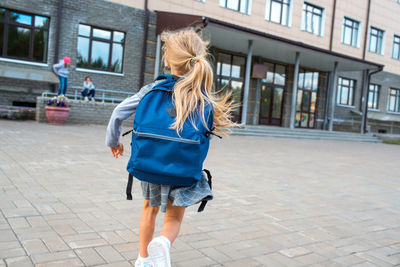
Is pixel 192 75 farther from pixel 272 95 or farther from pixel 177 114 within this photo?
pixel 272 95

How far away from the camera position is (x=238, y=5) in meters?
19.2

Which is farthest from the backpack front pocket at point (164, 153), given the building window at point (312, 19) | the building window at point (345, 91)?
the building window at point (345, 91)

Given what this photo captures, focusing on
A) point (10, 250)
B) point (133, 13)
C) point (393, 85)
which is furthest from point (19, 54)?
point (393, 85)

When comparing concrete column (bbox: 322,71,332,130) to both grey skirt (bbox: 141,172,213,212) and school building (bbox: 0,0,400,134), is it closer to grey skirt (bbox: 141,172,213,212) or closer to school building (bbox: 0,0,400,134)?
school building (bbox: 0,0,400,134)

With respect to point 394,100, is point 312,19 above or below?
above

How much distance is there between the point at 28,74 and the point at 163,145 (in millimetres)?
13186

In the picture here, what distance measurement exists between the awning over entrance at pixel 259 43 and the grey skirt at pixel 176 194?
10385 mm

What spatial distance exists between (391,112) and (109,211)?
28.5 meters

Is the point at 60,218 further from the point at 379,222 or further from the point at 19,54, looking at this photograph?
the point at 19,54

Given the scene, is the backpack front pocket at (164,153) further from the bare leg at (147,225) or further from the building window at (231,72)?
the building window at (231,72)

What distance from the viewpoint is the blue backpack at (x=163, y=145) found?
2.05m

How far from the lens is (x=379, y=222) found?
4.18m

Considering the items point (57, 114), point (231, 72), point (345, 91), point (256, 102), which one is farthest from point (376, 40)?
point (57, 114)

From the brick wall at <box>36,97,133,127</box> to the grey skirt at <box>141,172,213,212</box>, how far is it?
37.0 ft
